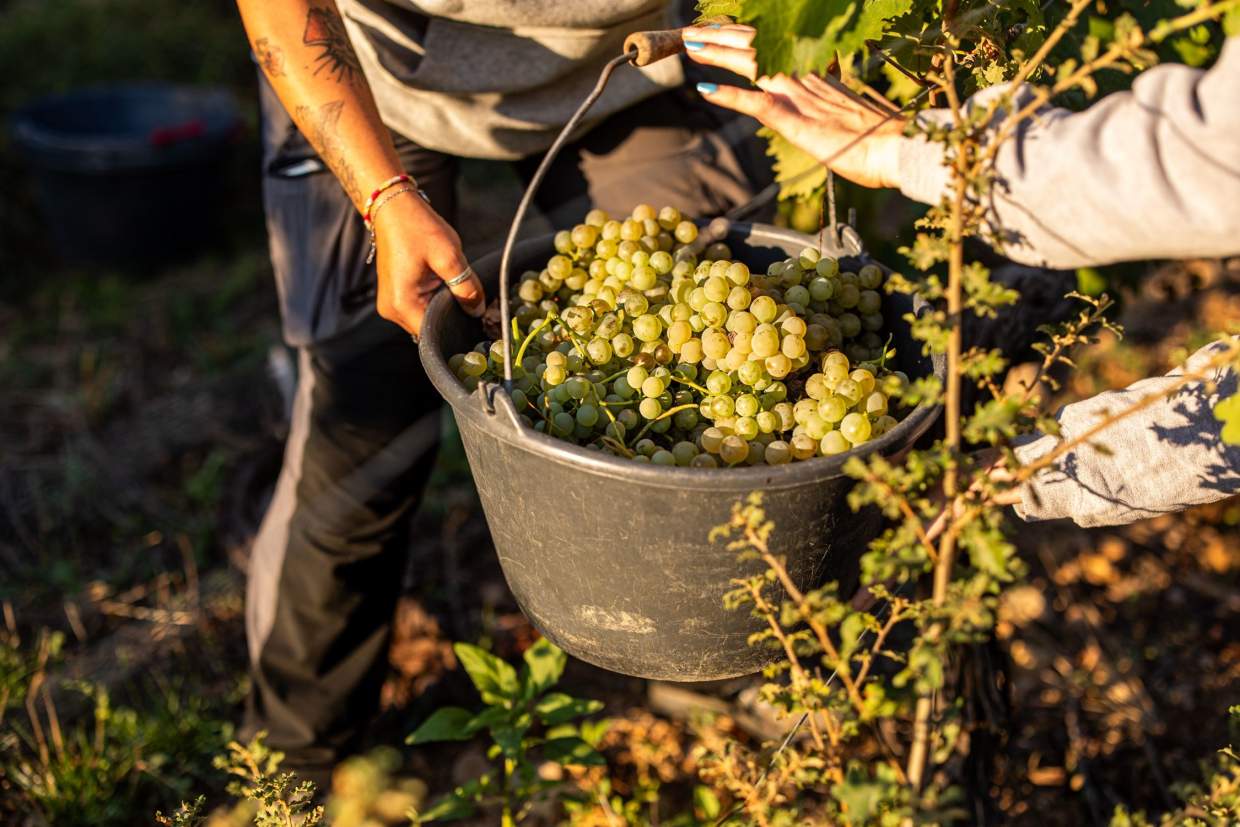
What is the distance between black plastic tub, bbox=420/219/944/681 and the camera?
4.04ft

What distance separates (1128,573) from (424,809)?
6.63ft

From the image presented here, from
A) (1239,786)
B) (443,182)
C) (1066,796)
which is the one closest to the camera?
(1239,786)

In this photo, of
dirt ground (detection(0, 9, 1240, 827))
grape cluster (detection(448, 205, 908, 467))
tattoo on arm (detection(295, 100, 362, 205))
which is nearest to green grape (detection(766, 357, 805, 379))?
grape cluster (detection(448, 205, 908, 467))

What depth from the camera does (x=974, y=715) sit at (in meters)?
2.22

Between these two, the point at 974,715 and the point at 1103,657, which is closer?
the point at 974,715

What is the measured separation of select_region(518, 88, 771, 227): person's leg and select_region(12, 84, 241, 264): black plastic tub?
319 cm

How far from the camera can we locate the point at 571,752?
6.72ft

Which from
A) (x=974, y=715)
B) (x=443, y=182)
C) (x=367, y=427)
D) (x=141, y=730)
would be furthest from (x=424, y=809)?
(x=443, y=182)

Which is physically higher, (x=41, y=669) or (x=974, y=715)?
(x=974, y=715)

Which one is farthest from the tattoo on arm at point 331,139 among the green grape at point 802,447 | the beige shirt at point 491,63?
the green grape at point 802,447

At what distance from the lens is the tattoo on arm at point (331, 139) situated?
1771mm

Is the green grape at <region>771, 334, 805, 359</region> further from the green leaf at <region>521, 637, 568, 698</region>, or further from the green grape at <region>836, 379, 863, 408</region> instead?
the green leaf at <region>521, 637, 568, 698</region>

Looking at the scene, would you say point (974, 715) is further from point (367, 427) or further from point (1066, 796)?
point (367, 427)

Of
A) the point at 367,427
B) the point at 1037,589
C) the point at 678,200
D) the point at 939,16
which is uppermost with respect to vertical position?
the point at 939,16
